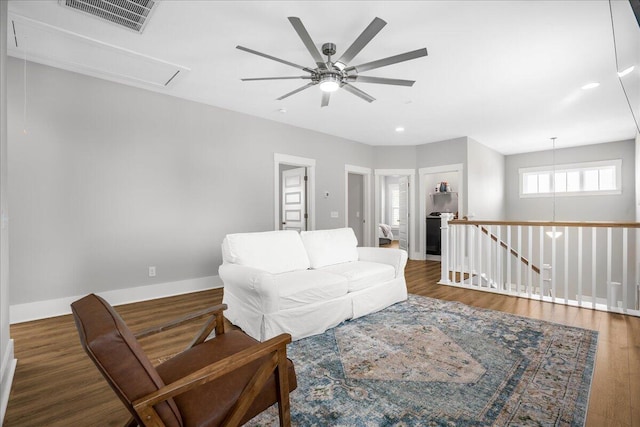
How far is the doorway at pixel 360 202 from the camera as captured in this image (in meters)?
6.80

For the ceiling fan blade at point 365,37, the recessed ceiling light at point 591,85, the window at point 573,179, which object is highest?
the recessed ceiling light at point 591,85

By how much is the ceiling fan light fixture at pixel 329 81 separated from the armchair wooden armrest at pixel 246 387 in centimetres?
229

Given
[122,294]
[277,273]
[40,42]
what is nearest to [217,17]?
[40,42]

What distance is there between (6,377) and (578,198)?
31.9ft

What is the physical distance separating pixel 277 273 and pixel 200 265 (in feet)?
6.18

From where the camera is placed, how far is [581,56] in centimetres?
305

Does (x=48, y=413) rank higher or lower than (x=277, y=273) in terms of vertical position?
lower

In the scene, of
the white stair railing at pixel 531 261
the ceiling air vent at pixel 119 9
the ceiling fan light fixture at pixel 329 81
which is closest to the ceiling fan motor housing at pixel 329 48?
the ceiling fan light fixture at pixel 329 81

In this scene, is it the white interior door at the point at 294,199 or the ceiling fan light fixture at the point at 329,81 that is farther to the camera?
the white interior door at the point at 294,199

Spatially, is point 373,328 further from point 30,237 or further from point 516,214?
point 516,214

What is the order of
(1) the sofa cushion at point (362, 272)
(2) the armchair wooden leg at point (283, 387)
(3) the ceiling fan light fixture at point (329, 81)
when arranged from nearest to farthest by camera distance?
(2) the armchair wooden leg at point (283, 387) → (3) the ceiling fan light fixture at point (329, 81) → (1) the sofa cushion at point (362, 272)

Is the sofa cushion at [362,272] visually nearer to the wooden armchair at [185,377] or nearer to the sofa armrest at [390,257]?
the sofa armrest at [390,257]

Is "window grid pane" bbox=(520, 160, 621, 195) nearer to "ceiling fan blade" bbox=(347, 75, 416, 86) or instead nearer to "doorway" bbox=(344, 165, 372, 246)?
"doorway" bbox=(344, 165, 372, 246)

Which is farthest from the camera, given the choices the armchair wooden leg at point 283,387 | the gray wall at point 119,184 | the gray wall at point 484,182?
the gray wall at point 484,182
